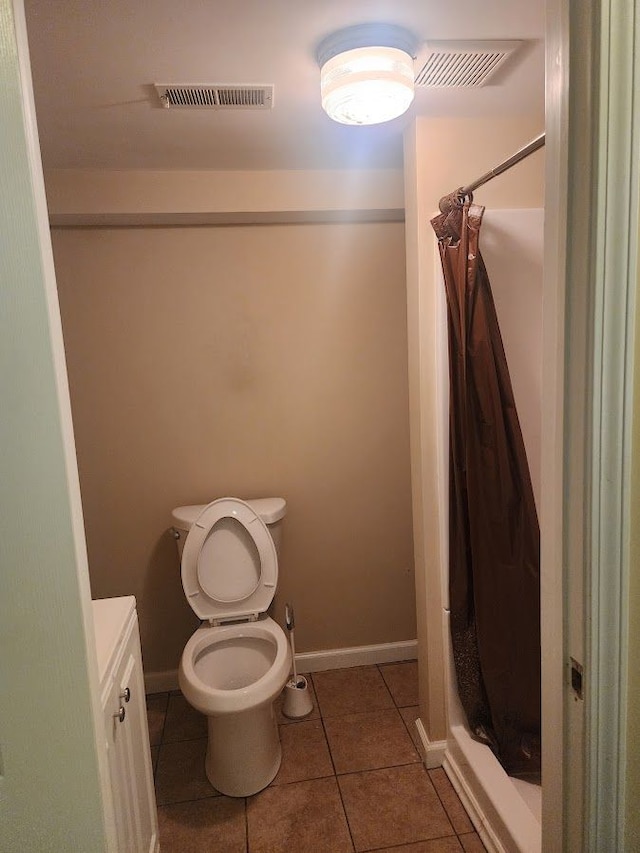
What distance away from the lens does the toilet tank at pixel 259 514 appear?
220 centimetres

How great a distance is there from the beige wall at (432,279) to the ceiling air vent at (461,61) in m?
0.24

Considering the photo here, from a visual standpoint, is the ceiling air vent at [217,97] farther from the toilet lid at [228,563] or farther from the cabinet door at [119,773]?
the cabinet door at [119,773]

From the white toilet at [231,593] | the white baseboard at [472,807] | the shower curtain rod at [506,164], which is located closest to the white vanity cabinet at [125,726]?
the white toilet at [231,593]

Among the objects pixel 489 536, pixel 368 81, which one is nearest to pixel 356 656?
pixel 489 536

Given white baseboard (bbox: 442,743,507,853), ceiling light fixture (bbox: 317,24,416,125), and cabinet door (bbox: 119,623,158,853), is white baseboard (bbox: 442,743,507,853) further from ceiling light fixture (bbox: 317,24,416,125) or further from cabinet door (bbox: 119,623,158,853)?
ceiling light fixture (bbox: 317,24,416,125)

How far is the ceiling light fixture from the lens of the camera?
1289 mm

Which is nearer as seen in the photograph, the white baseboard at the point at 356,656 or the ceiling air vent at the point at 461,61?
the ceiling air vent at the point at 461,61

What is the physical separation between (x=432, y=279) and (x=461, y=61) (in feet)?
Answer: 2.00

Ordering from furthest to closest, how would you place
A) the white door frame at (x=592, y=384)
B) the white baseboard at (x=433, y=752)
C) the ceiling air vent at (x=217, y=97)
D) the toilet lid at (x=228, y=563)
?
the toilet lid at (x=228, y=563)
the white baseboard at (x=433, y=752)
the ceiling air vent at (x=217, y=97)
the white door frame at (x=592, y=384)

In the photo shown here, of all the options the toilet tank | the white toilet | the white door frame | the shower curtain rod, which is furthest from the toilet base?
the shower curtain rod

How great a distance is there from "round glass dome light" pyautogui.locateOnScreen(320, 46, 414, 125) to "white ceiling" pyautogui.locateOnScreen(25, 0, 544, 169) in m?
0.07

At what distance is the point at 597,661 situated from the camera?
83cm

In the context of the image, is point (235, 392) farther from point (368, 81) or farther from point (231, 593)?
point (368, 81)

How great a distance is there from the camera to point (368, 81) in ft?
4.35
